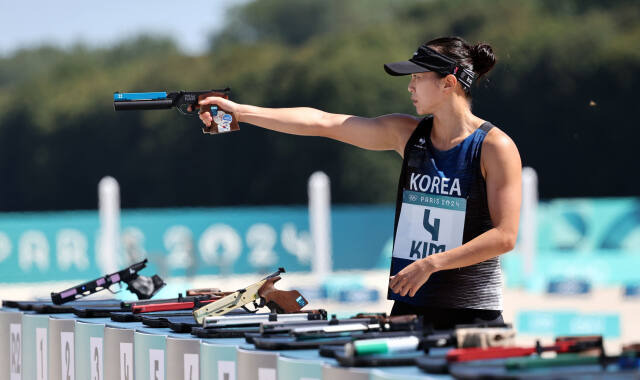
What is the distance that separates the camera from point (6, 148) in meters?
52.9

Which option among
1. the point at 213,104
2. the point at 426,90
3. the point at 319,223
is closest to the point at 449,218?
the point at 426,90

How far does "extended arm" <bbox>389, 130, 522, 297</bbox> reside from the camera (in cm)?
404

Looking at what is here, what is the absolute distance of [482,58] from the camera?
4.39 meters

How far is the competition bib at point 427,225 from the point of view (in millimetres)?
4277

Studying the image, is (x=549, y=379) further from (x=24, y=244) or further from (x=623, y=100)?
(x=623, y=100)

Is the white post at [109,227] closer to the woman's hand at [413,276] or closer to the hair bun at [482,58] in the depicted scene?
the hair bun at [482,58]

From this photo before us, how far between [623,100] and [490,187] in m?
34.1

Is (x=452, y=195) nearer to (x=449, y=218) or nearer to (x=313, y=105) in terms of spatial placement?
(x=449, y=218)

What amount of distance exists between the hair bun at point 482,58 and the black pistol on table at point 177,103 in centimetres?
97

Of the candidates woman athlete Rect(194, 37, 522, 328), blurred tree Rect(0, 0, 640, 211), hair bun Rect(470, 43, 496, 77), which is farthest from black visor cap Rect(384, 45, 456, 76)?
blurred tree Rect(0, 0, 640, 211)

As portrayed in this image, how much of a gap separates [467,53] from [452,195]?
522 millimetres

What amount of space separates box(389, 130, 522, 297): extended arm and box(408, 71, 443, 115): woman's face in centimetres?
26

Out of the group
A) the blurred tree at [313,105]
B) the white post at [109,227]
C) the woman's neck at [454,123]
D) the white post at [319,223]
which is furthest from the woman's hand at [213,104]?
the blurred tree at [313,105]

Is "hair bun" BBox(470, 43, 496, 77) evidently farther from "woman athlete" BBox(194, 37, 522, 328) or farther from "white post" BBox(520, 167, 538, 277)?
"white post" BBox(520, 167, 538, 277)
